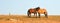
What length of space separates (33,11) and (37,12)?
2.85 feet

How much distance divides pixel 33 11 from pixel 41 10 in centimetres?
152

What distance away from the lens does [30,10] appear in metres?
35.2

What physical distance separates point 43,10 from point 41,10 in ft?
1.30

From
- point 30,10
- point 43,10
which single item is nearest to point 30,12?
point 30,10

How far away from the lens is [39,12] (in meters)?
33.4

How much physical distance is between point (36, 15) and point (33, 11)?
101 cm

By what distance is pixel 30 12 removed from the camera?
3531cm

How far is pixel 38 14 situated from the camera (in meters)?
34.1

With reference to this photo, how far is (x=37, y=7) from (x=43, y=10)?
1.12 meters

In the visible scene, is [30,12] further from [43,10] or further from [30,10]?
[43,10]

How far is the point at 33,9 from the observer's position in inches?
1373

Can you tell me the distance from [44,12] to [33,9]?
1.87 meters

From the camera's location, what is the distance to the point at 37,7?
34.4 meters

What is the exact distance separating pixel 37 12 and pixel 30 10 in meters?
1.70
